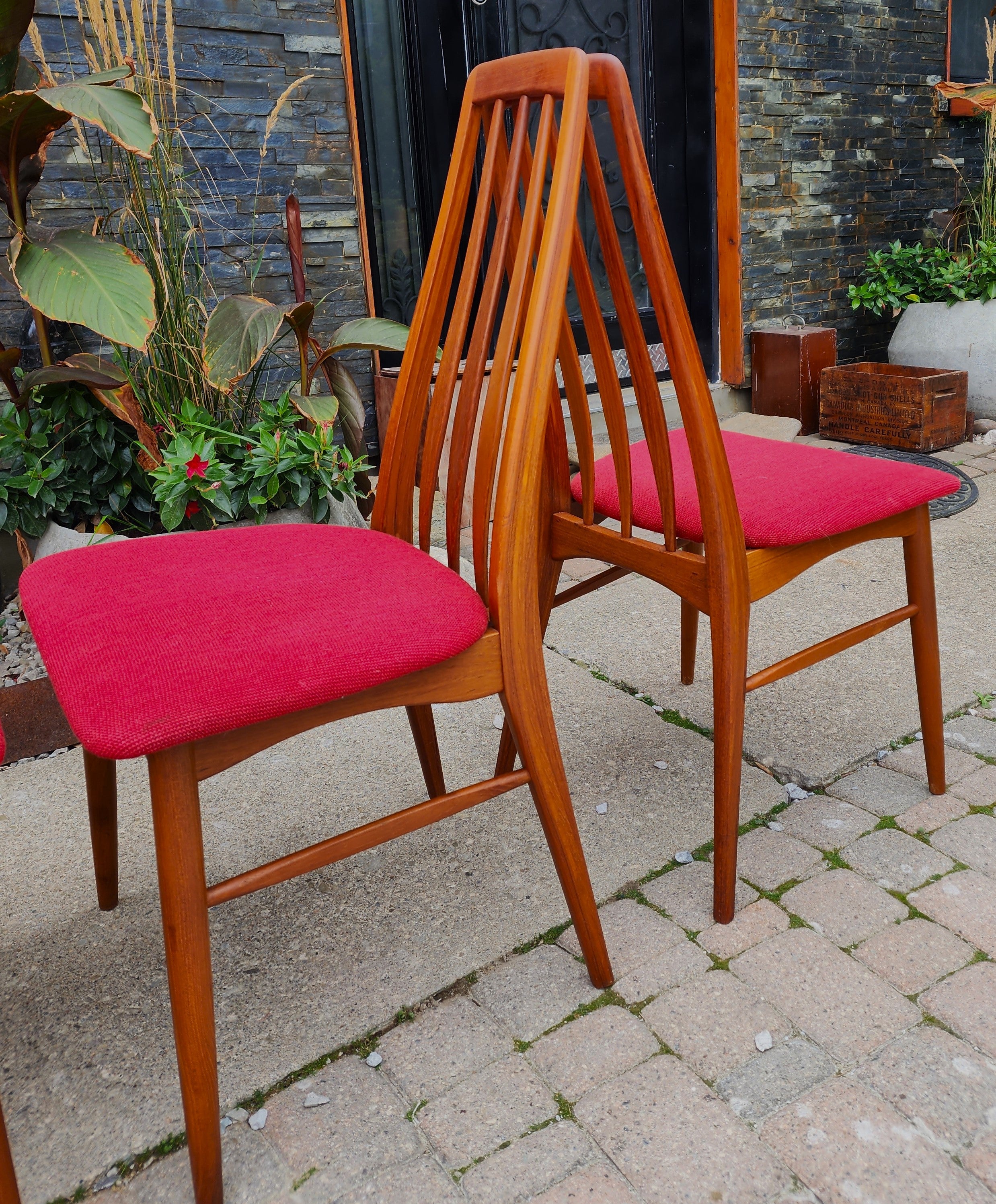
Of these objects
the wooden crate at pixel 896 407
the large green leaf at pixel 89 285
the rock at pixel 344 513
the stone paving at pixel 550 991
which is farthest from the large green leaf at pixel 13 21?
the wooden crate at pixel 896 407

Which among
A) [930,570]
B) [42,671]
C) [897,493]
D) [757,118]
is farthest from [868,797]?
[757,118]

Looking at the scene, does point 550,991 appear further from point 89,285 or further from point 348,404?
point 348,404

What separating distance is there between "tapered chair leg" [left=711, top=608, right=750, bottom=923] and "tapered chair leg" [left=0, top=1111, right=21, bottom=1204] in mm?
872

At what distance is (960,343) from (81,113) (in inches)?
142

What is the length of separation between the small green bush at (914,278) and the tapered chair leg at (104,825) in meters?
4.16

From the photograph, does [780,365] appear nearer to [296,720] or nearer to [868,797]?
[868,797]

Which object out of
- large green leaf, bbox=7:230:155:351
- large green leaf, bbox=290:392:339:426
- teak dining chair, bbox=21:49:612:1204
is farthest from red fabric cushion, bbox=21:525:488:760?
large green leaf, bbox=290:392:339:426

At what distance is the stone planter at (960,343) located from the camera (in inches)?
163

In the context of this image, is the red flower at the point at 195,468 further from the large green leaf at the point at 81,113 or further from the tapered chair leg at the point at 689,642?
the tapered chair leg at the point at 689,642

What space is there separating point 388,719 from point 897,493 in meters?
1.09

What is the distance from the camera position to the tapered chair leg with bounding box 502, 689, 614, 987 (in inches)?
45.0

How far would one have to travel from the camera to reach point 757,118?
13.8 feet

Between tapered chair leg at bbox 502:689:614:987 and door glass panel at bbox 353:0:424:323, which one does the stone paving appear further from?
door glass panel at bbox 353:0:424:323

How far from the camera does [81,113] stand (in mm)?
1875
